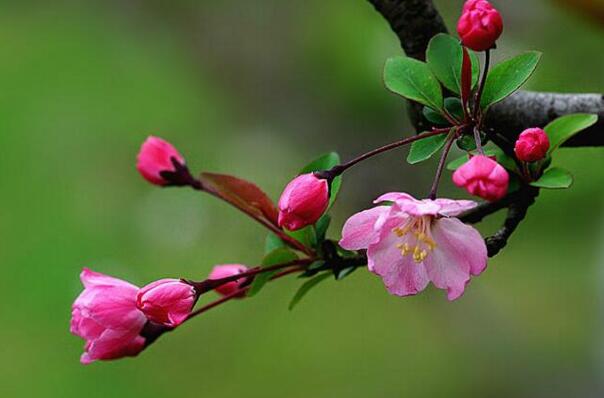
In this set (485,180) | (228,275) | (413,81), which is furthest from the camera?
(228,275)

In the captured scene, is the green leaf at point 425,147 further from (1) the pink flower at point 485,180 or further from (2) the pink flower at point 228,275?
(2) the pink flower at point 228,275

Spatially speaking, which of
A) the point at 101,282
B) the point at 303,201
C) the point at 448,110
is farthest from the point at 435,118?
the point at 101,282

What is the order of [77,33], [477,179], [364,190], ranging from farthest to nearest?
[77,33]
[364,190]
[477,179]

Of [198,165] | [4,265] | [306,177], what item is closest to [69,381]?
[4,265]

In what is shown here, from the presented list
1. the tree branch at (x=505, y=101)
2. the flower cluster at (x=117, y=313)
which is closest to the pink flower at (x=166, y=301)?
the flower cluster at (x=117, y=313)

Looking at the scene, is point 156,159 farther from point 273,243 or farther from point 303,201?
point 303,201

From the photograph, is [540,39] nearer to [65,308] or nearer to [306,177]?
[65,308]
